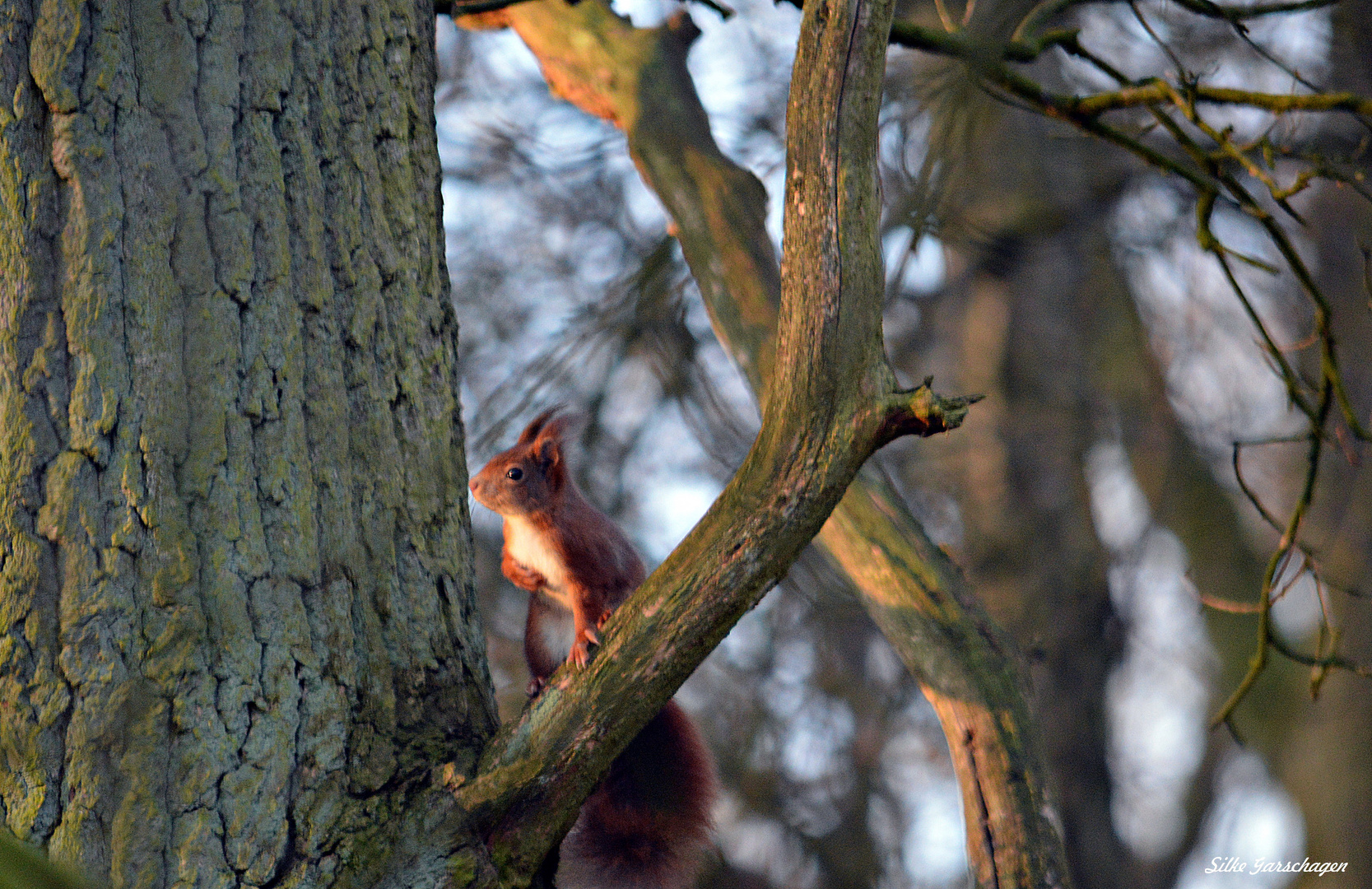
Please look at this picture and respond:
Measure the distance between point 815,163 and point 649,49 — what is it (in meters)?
1.98

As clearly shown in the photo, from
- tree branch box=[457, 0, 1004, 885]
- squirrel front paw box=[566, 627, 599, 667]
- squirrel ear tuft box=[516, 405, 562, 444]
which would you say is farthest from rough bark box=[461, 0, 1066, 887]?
squirrel front paw box=[566, 627, 599, 667]

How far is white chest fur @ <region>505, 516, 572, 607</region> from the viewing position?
8.61 feet

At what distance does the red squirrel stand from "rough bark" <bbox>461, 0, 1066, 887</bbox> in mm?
546

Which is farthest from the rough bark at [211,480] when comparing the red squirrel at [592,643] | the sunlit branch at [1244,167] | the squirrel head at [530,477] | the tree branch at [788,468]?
the sunlit branch at [1244,167]

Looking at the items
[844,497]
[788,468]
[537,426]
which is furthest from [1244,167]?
[537,426]

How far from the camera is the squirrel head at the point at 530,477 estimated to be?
2.81 metres

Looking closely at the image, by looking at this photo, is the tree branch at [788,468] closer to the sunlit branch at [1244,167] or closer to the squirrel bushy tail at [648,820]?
the squirrel bushy tail at [648,820]

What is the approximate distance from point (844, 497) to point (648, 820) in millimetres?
884

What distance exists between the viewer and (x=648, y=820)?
7.32ft

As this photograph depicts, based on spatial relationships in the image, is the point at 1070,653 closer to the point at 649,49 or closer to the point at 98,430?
the point at 649,49

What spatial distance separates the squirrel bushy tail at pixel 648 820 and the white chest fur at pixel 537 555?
1.29ft

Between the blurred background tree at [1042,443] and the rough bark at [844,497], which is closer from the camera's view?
the rough bark at [844,497]

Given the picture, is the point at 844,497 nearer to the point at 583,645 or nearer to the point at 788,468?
the point at 583,645

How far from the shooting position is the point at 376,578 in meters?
1.68
